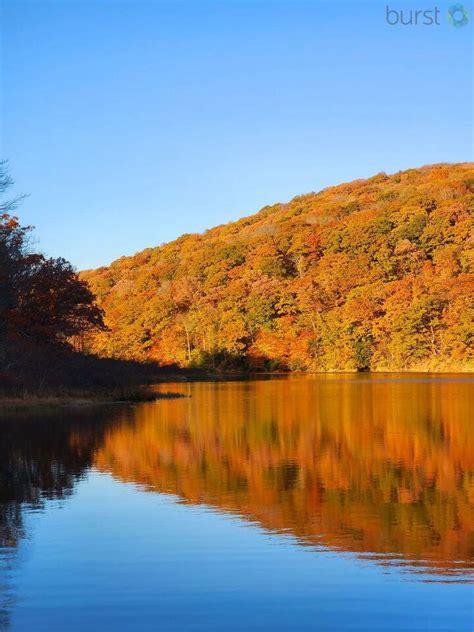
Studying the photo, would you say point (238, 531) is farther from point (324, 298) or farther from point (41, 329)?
point (324, 298)

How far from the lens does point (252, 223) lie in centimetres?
15538

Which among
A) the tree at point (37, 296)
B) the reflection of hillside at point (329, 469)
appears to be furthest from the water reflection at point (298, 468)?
the tree at point (37, 296)

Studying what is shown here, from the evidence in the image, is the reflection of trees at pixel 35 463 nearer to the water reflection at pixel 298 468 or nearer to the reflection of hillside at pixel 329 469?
the water reflection at pixel 298 468

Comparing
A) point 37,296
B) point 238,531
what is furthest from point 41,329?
point 238,531

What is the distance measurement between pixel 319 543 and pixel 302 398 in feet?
95.1

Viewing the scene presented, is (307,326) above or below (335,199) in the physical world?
below

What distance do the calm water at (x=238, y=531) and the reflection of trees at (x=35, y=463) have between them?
0.14 ft

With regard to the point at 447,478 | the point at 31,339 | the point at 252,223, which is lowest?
the point at 447,478

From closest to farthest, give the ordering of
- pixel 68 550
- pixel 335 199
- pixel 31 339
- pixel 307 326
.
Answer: pixel 68 550
pixel 31 339
pixel 307 326
pixel 335 199

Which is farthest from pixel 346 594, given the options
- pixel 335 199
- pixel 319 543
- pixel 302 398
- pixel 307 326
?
pixel 335 199

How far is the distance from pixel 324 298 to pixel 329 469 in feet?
244

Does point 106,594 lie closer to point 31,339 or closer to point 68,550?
point 68,550

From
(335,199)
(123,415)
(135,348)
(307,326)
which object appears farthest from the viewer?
(335,199)

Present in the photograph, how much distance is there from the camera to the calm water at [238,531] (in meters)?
6.87
